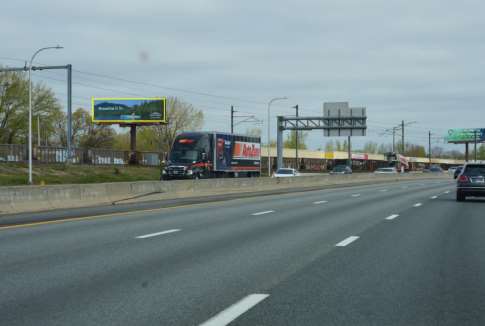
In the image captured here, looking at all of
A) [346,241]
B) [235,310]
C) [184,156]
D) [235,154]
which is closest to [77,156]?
[235,154]

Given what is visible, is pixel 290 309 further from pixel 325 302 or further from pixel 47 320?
pixel 47 320

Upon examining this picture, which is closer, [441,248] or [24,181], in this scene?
[441,248]

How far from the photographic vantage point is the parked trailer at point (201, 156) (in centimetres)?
4247

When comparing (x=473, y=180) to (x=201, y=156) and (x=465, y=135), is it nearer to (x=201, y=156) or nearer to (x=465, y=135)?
(x=201, y=156)

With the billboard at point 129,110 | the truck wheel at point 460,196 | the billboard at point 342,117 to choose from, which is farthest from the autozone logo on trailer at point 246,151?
the billboard at point 129,110

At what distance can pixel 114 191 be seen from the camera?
26.6 meters

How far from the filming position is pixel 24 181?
1772 inches

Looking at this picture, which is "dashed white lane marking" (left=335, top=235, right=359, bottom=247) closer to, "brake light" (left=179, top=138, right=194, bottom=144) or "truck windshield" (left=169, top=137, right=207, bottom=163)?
"truck windshield" (left=169, top=137, right=207, bottom=163)

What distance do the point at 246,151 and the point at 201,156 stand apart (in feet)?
27.6

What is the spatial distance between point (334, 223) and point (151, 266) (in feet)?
27.3

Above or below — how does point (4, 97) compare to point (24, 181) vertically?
above

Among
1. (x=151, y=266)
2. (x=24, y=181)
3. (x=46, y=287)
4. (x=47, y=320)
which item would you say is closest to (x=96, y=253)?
(x=151, y=266)

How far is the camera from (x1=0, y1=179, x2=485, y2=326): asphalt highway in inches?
246

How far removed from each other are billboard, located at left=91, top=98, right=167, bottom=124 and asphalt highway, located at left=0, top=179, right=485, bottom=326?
2427 inches
